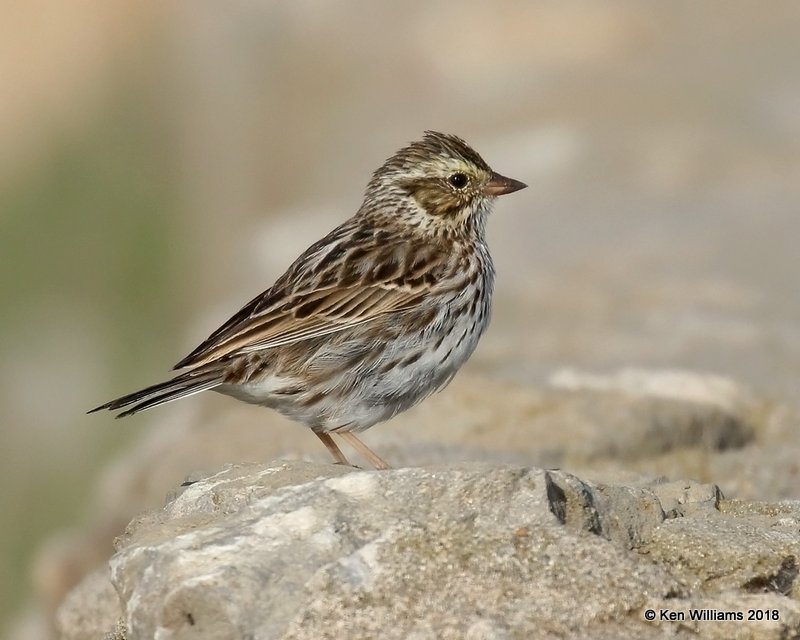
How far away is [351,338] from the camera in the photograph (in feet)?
25.6

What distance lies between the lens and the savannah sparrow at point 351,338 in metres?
7.69

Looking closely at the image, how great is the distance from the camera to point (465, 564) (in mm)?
5184

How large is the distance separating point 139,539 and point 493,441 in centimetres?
468

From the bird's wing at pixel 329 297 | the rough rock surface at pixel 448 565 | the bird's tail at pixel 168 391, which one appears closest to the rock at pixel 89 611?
the bird's tail at pixel 168 391

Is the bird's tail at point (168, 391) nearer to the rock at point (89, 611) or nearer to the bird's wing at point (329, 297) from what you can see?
the bird's wing at point (329, 297)

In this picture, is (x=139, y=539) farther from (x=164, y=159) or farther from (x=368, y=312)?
(x=164, y=159)

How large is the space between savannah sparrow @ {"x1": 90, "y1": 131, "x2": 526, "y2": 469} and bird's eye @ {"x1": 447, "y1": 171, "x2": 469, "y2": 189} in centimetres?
43

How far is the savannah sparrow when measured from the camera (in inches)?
303

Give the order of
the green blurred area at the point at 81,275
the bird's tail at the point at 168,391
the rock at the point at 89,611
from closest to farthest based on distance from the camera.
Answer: the bird's tail at the point at 168,391
the rock at the point at 89,611
the green blurred area at the point at 81,275

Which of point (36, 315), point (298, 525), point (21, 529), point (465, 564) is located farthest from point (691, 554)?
point (36, 315)

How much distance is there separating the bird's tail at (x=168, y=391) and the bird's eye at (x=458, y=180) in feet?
6.75

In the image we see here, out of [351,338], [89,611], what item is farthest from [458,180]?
[89,611]

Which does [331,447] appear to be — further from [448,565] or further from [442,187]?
[448,565]

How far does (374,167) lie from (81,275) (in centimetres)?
902
